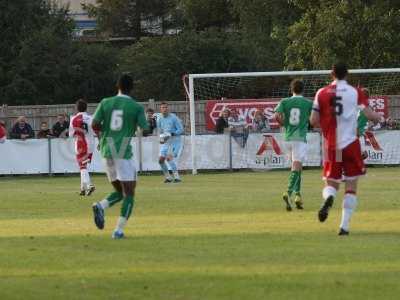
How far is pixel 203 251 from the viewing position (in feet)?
44.0

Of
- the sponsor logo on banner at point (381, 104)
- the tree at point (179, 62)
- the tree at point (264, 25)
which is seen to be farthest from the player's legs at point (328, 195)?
the tree at point (179, 62)

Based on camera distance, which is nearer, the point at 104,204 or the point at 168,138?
the point at 104,204

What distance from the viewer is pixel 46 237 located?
50.6 feet

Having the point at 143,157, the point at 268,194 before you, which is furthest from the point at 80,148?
the point at 143,157

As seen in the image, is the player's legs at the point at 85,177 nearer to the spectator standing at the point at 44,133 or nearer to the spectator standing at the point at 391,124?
the spectator standing at the point at 44,133

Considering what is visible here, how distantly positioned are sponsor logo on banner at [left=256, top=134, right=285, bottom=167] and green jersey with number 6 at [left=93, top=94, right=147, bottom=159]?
21437mm

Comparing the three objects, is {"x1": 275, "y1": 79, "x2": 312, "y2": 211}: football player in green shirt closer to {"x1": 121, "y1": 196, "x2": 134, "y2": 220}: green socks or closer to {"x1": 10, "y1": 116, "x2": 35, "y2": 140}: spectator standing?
{"x1": 121, "y1": 196, "x2": 134, "y2": 220}: green socks

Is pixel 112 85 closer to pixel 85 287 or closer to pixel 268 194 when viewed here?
pixel 268 194

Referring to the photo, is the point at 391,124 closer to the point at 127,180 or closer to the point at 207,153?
the point at 207,153

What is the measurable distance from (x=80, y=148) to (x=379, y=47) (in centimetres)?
2315

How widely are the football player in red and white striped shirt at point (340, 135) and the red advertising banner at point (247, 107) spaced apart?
23.5 m

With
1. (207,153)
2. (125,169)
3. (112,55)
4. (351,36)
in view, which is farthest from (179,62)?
(125,169)

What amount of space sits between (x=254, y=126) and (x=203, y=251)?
24392mm

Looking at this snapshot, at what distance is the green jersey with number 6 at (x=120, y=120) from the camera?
51.4 feet
